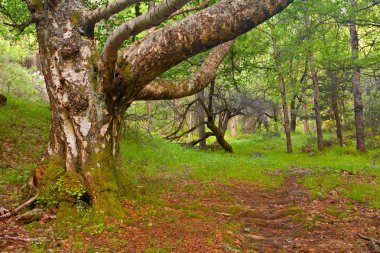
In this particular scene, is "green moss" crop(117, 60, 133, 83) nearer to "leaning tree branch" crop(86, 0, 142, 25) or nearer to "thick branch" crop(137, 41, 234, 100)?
"leaning tree branch" crop(86, 0, 142, 25)

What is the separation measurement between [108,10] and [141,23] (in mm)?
650

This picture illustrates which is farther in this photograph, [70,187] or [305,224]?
[305,224]

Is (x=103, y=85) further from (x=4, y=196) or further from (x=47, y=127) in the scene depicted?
(x=47, y=127)

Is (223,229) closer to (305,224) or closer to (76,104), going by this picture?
(305,224)

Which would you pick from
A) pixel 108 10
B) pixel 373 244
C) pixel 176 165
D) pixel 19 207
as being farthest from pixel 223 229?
pixel 176 165

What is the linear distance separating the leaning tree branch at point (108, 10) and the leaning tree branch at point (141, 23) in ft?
0.70

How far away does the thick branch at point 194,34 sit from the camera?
4504 millimetres

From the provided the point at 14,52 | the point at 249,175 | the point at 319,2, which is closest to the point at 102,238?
the point at 249,175

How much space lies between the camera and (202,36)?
4.73 meters

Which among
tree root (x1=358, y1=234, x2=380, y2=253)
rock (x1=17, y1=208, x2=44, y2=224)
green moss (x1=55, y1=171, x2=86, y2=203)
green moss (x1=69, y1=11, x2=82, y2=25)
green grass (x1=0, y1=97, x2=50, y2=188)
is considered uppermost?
green moss (x1=69, y1=11, x2=82, y2=25)

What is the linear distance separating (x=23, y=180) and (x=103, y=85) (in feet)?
13.5

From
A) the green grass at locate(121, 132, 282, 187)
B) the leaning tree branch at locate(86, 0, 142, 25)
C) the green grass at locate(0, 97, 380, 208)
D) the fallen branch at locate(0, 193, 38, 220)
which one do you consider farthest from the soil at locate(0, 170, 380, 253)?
the green grass at locate(121, 132, 282, 187)

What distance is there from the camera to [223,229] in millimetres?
5473

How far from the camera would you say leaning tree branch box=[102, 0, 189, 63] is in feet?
12.1
